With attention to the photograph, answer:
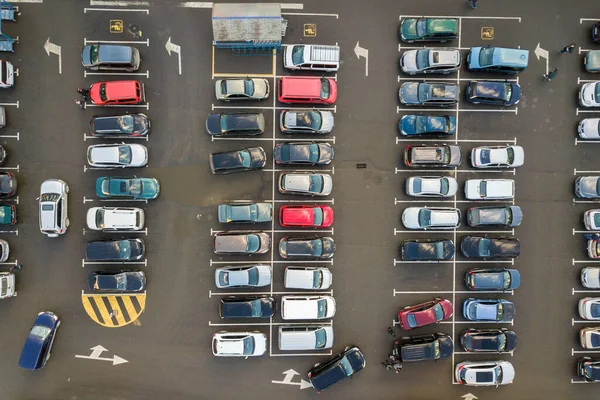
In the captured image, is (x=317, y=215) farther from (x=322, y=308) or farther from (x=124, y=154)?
(x=124, y=154)

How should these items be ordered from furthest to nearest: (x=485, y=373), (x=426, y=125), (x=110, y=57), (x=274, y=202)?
(x=274, y=202) → (x=485, y=373) → (x=426, y=125) → (x=110, y=57)

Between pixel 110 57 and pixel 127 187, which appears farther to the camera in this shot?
pixel 127 187

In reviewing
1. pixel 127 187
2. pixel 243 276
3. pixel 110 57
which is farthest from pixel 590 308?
pixel 110 57

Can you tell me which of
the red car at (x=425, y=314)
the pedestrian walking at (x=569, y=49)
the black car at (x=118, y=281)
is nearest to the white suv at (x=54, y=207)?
the black car at (x=118, y=281)

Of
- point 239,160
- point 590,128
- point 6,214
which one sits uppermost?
point 590,128

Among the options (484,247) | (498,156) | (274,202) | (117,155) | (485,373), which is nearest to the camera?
(117,155)

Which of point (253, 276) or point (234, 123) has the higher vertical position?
point (234, 123)

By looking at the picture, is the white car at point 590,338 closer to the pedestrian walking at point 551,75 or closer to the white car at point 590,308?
the white car at point 590,308
